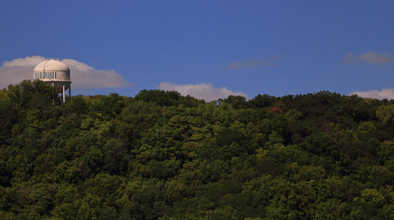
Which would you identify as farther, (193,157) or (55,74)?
(55,74)

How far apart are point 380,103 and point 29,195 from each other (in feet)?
145

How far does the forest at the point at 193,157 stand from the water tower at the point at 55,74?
10.8 feet

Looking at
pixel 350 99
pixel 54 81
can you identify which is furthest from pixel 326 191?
pixel 54 81

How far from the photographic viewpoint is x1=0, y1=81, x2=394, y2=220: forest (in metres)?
52.2

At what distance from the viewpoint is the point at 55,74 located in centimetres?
8062

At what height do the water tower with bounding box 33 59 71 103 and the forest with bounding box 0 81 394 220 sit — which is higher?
the water tower with bounding box 33 59 71 103

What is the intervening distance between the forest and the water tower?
3294 millimetres

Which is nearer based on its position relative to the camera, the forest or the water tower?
the forest

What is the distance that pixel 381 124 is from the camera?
236 feet

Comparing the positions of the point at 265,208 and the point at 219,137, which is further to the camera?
the point at 219,137

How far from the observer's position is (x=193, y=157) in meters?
63.8

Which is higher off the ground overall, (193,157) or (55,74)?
(55,74)

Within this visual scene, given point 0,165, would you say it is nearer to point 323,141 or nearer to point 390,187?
point 323,141

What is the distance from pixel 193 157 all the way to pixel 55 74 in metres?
25.3
